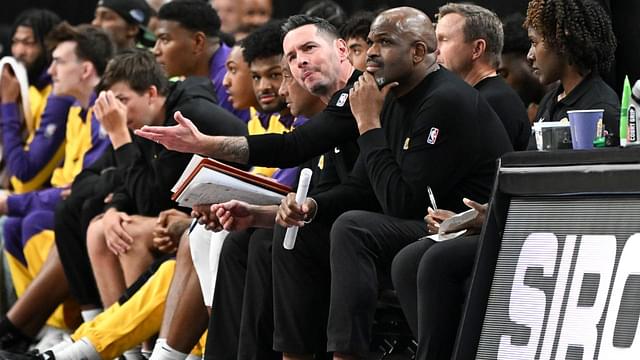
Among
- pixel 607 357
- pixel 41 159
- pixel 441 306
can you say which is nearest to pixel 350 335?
pixel 441 306

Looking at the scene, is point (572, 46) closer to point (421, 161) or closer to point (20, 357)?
point (421, 161)

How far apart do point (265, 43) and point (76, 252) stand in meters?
1.82

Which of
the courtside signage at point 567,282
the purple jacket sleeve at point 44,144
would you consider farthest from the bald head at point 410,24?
the purple jacket sleeve at point 44,144

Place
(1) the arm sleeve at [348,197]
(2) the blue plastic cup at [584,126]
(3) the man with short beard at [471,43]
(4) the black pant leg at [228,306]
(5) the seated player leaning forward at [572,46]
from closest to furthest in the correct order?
(2) the blue plastic cup at [584,126] → (5) the seated player leaning forward at [572,46] → (1) the arm sleeve at [348,197] → (4) the black pant leg at [228,306] → (3) the man with short beard at [471,43]

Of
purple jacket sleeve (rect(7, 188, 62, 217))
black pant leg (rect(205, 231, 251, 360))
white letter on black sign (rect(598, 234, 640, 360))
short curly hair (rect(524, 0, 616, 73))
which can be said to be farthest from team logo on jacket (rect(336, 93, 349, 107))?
purple jacket sleeve (rect(7, 188, 62, 217))

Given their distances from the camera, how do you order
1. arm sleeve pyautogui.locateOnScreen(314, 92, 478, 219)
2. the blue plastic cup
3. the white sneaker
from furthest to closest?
the white sneaker, arm sleeve pyautogui.locateOnScreen(314, 92, 478, 219), the blue plastic cup

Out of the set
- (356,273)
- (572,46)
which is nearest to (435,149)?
(356,273)

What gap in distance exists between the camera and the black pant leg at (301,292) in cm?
479

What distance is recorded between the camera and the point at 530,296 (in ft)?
12.4

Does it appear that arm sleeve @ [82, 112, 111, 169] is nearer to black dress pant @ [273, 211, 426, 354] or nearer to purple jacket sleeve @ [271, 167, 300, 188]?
purple jacket sleeve @ [271, 167, 300, 188]

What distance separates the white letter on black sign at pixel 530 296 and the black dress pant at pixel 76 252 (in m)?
3.59

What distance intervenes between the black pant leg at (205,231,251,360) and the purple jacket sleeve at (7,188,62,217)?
253 centimetres

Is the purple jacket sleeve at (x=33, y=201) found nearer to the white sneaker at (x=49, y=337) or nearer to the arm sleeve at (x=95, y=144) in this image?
the arm sleeve at (x=95, y=144)

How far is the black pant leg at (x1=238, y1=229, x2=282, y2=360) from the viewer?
5059mm
